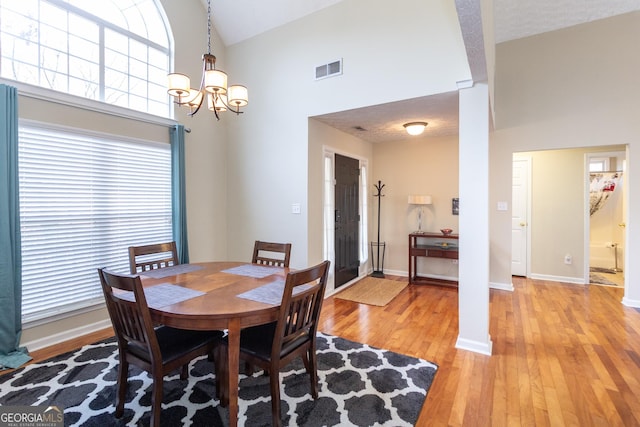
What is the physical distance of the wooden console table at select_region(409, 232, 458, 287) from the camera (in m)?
4.48

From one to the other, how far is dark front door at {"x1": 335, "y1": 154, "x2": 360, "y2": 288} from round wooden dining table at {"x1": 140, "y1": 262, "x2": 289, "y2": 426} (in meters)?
2.33

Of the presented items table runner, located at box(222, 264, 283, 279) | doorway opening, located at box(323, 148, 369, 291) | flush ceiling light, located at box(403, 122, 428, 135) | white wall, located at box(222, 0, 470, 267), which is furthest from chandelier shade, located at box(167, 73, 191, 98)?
flush ceiling light, located at box(403, 122, 428, 135)

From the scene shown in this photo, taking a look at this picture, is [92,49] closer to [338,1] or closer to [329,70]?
[329,70]

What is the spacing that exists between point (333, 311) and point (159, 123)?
3063 mm

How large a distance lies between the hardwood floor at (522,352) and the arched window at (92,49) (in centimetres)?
252

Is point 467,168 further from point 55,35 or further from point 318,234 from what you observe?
point 55,35

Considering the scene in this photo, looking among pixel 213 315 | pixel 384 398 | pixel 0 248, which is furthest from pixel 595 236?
pixel 0 248

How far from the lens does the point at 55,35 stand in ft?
9.36

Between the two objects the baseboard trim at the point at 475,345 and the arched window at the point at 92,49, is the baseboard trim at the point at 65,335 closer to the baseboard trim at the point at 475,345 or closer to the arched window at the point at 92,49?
the arched window at the point at 92,49

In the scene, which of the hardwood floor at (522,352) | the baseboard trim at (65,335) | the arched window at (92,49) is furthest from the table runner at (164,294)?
the arched window at (92,49)

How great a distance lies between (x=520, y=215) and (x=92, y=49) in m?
6.39

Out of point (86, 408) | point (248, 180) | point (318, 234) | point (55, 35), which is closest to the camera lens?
point (86, 408)

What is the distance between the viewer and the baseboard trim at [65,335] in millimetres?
2627

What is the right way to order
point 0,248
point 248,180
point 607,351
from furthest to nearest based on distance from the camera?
point 248,180 → point 607,351 → point 0,248
